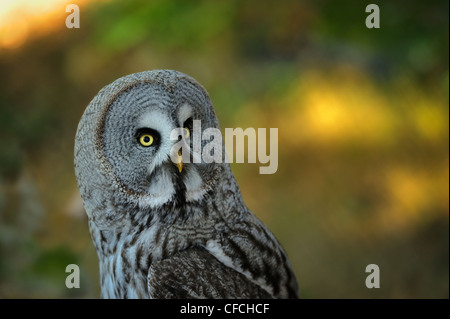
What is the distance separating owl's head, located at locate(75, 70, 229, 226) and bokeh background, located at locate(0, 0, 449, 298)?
1.54m

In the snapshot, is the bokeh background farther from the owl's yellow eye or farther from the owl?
the owl's yellow eye

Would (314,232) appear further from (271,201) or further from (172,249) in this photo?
(172,249)

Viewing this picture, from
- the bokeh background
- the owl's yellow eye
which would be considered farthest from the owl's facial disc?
the bokeh background

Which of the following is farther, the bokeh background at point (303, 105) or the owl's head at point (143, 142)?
the bokeh background at point (303, 105)

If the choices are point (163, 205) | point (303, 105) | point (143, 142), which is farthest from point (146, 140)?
point (303, 105)

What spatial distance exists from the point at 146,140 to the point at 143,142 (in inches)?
0.5

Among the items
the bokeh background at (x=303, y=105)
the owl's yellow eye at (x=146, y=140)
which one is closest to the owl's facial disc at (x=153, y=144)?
the owl's yellow eye at (x=146, y=140)

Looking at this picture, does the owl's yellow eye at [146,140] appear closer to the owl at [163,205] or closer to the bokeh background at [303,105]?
the owl at [163,205]

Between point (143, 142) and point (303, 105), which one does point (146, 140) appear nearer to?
point (143, 142)

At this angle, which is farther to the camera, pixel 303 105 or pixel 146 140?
pixel 303 105

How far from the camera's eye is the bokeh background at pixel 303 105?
3.17 metres

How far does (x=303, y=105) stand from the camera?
377 centimetres

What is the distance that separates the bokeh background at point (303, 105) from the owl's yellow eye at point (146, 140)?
66.0 inches

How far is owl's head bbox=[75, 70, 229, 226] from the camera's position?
141 centimetres
